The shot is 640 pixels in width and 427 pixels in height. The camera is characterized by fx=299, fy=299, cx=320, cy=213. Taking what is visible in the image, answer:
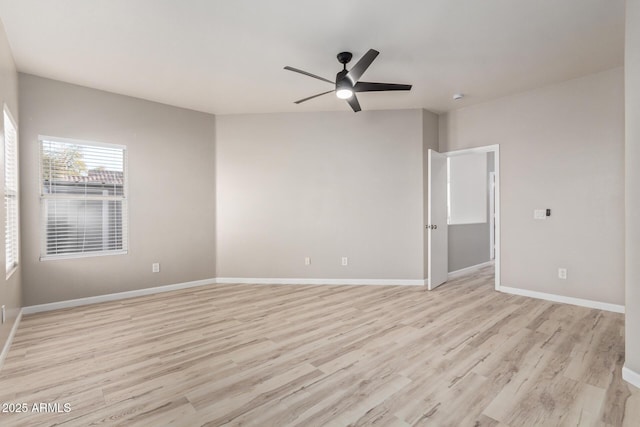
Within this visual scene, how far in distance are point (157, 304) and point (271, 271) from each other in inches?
66.4

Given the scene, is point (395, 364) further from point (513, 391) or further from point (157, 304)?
point (157, 304)

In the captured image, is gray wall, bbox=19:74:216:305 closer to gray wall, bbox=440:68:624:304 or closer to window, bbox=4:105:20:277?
window, bbox=4:105:20:277

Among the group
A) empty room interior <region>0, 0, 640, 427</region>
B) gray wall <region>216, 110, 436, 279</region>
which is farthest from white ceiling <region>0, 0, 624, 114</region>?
gray wall <region>216, 110, 436, 279</region>

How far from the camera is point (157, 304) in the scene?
151 inches

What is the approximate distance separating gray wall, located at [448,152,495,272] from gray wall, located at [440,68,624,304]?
1113mm

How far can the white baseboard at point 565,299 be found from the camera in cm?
341

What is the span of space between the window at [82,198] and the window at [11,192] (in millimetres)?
324

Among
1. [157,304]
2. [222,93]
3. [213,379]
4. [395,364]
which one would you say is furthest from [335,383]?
[222,93]

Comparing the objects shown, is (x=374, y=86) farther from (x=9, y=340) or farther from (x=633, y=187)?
(x=9, y=340)

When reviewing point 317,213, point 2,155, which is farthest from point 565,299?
point 2,155

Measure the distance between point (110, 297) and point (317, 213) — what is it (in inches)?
122

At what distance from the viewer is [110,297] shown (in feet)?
13.1

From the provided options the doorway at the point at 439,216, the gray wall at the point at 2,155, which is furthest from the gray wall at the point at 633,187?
the gray wall at the point at 2,155

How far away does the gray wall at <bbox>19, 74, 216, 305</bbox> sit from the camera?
11.4 feet
